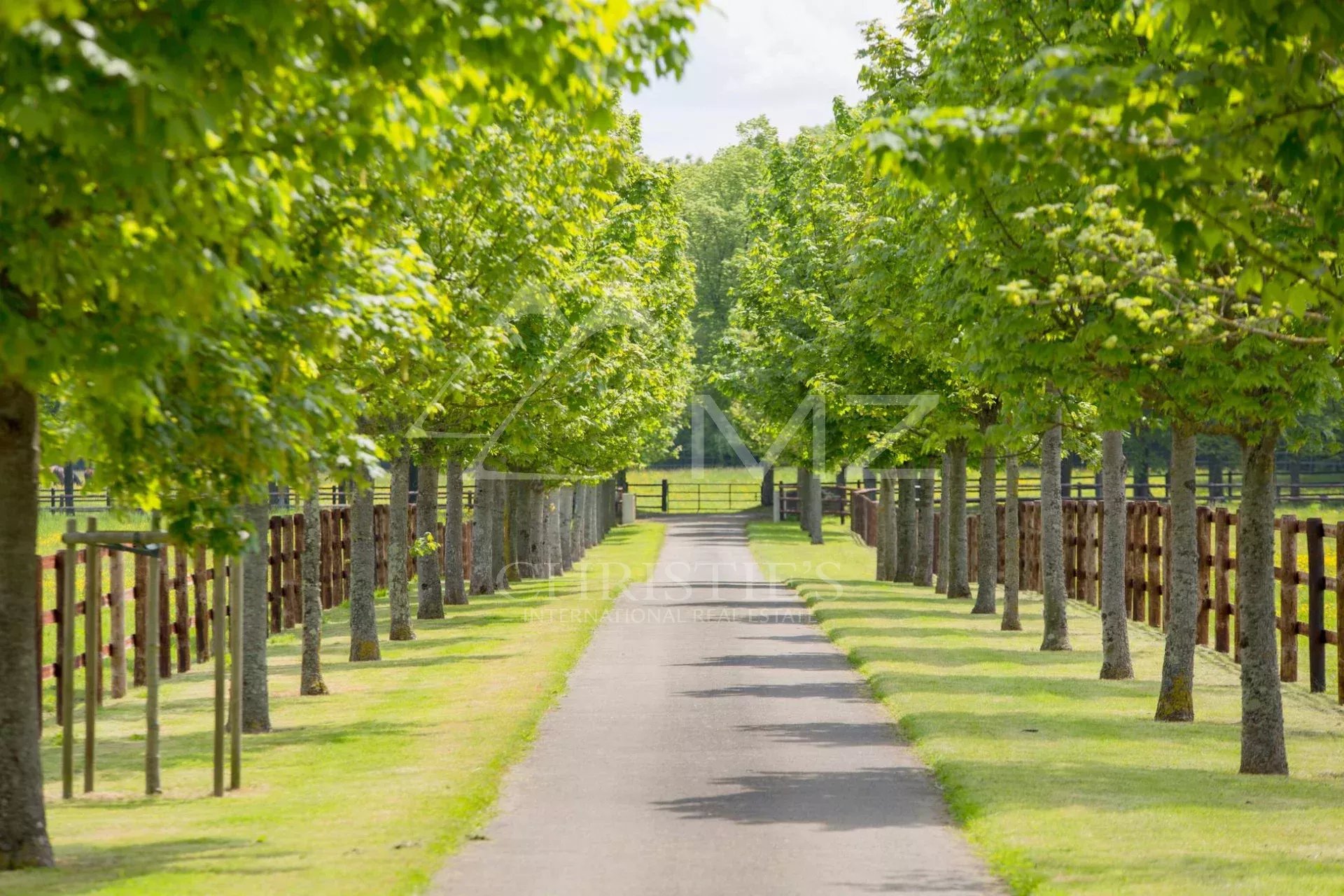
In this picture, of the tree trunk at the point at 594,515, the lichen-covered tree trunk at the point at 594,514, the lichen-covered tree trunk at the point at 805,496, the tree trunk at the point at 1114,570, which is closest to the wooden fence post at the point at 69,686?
the tree trunk at the point at 1114,570

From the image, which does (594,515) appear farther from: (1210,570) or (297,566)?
(1210,570)

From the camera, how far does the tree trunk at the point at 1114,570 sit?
19.9 meters

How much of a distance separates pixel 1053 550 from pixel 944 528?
1427cm

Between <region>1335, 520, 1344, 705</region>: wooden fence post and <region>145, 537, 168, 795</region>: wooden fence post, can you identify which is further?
<region>1335, 520, 1344, 705</region>: wooden fence post

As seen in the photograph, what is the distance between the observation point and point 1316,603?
1877cm

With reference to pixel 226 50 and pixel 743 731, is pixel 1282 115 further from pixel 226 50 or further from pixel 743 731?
pixel 743 731

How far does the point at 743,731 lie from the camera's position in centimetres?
1561

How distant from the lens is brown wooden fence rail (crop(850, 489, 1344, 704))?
61.5 feet

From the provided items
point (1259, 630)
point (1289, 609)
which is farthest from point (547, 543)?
point (1259, 630)

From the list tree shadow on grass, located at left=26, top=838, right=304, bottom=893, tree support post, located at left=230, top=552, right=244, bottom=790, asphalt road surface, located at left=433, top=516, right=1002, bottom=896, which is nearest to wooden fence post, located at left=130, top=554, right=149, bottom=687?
asphalt road surface, located at left=433, top=516, right=1002, bottom=896

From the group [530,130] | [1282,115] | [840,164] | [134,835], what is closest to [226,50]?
[1282,115]

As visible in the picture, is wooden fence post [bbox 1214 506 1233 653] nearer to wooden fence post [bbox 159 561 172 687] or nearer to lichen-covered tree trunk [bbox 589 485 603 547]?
wooden fence post [bbox 159 561 172 687]

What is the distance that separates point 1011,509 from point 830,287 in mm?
6100

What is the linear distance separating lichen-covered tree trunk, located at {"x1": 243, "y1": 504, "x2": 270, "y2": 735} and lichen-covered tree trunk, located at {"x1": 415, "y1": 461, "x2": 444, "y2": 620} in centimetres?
1349
